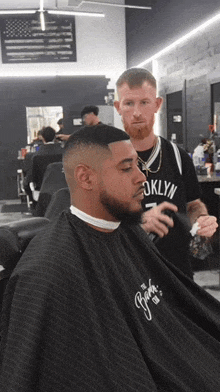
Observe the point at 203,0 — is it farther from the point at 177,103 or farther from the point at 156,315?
the point at 156,315

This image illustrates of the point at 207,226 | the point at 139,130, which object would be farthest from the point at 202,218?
the point at 139,130

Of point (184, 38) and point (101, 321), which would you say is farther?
point (184, 38)

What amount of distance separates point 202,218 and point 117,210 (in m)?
0.51

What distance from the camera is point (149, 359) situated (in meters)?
1.18

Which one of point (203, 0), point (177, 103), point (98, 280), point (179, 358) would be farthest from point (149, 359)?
point (177, 103)

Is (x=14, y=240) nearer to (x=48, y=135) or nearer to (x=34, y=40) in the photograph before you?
(x=48, y=135)

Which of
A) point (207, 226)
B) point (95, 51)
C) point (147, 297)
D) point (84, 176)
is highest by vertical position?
point (95, 51)

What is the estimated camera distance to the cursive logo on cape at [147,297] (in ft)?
4.17

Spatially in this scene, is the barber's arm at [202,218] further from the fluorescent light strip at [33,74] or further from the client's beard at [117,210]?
the fluorescent light strip at [33,74]

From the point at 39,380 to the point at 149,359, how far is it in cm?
30

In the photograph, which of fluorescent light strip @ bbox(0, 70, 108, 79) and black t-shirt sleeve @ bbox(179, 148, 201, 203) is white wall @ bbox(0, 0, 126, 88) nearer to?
fluorescent light strip @ bbox(0, 70, 108, 79)

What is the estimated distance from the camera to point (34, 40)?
8.85 metres

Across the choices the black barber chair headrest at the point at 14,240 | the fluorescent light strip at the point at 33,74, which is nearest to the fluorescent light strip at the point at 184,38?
the fluorescent light strip at the point at 33,74

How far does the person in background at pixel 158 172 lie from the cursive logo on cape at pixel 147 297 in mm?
200
